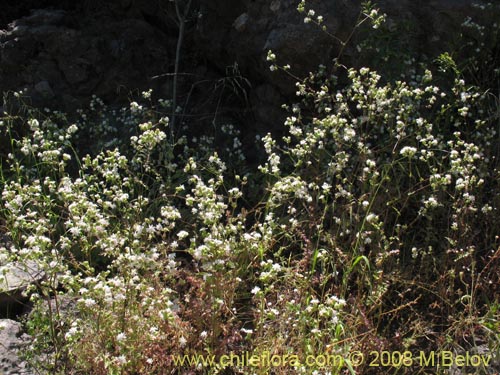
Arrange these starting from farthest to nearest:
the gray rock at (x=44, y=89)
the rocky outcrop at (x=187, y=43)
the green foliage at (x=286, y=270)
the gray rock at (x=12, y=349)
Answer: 1. the gray rock at (x=44, y=89)
2. the rocky outcrop at (x=187, y=43)
3. the gray rock at (x=12, y=349)
4. the green foliage at (x=286, y=270)

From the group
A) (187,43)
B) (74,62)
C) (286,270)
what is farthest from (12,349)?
(187,43)

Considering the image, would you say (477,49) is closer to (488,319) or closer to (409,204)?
(409,204)

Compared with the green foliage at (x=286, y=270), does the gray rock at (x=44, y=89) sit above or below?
above

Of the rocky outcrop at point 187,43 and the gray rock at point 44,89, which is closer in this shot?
the rocky outcrop at point 187,43

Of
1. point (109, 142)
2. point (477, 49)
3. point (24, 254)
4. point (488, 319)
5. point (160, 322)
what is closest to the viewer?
point (24, 254)

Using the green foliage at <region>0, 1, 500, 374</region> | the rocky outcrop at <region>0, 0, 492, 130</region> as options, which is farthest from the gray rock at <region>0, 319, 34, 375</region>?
the rocky outcrop at <region>0, 0, 492, 130</region>

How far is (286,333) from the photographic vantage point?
→ 292 cm

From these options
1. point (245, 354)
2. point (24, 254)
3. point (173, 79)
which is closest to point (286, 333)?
point (245, 354)

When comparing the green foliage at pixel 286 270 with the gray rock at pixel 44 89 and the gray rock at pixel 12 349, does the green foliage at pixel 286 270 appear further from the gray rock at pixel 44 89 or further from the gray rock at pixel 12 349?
the gray rock at pixel 44 89

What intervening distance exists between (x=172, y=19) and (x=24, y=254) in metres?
3.41

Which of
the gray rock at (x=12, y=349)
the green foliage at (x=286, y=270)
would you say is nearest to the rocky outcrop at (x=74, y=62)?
the green foliage at (x=286, y=270)

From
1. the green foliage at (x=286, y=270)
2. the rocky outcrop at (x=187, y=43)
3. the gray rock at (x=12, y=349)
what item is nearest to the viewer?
the green foliage at (x=286, y=270)

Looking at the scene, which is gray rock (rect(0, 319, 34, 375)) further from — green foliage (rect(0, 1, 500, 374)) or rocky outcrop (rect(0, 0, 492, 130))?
rocky outcrop (rect(0, 0, 492, 130))

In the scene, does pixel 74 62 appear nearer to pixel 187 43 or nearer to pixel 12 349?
pixel 187 43
